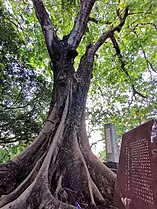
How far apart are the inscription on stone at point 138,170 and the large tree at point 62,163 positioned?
43 centimetres

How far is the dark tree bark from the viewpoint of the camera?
206 centimetres

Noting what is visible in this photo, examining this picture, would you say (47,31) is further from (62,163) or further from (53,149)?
(62,163)

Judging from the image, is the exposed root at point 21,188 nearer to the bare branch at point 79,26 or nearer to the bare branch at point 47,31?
the bare branch at point 47,31

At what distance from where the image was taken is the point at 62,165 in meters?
2.64

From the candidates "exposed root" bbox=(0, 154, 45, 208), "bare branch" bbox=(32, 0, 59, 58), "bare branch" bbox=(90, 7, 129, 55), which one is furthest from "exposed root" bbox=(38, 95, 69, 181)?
"bare branch" bbox=(90, 7, 129, 55)

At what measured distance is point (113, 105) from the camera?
7.94m

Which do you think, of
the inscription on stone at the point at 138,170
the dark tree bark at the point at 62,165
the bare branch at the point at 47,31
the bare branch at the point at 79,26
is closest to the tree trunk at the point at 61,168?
the dark tree bark at the point at 62,165

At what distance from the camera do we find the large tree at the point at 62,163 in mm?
2072

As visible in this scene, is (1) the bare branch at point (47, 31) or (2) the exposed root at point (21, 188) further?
(1) the bare branch at point (47, 31)

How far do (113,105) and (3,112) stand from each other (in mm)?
4998

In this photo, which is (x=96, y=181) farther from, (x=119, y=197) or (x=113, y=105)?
(x=113, y=105)

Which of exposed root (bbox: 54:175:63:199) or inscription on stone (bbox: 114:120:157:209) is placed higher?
Answer: inscription on stone (bbox: 114:120:157:209)

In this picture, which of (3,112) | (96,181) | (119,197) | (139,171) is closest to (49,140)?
(96,181)

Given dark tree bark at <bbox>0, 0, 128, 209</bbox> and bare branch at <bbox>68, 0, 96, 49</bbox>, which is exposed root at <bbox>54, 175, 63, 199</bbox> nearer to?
dark tree bark at <bbox>0, 0, 128, 209</bbox>
